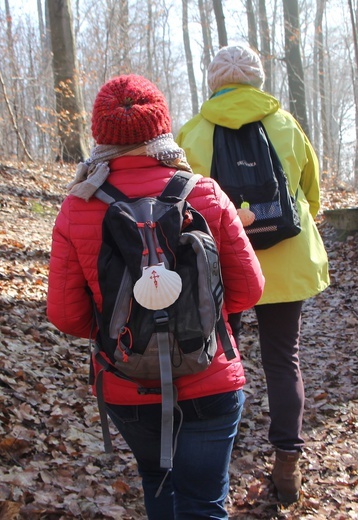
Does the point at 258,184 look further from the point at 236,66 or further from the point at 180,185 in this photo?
the point at 180,185

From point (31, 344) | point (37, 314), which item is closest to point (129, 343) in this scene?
point (31, 344)

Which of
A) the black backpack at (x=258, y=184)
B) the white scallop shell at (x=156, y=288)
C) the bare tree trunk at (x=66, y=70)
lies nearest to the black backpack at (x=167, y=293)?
the white scallop shell at (x=156, y=288)

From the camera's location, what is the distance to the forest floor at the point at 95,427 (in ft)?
10.3

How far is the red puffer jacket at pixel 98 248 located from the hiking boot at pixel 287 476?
133 centimetres

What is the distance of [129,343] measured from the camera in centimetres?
183

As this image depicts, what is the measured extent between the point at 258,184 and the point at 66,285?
123cm

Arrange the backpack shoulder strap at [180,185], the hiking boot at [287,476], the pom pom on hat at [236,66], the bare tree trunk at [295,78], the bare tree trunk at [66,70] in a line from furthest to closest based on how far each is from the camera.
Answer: the bare tree trunk at [295,78], the bare tree trunk at [66,70], the hiking boot at [287,476], the pom pom on hat at [236,66], the backpack shoulder strap at [180,185]

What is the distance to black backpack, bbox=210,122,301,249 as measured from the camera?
2.83m

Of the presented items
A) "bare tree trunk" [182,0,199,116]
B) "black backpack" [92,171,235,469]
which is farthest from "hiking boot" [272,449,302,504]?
"bare tree trunk" [182,0,199,116]

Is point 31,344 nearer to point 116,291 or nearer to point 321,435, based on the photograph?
point 321,435

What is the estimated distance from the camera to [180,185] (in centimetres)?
195

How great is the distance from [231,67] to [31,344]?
306 cm

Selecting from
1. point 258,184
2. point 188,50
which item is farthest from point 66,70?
point 188,50

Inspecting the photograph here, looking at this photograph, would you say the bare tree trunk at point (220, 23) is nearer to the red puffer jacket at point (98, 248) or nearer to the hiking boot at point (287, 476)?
the hiking boot at point (287, 476)
